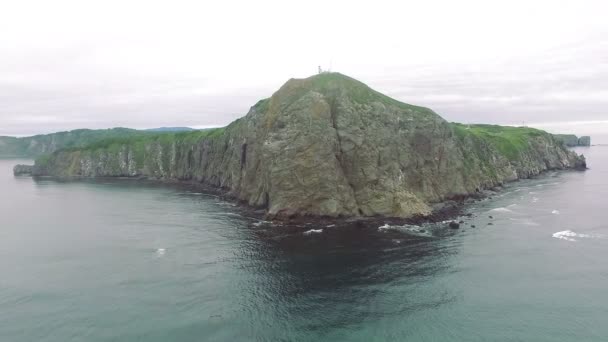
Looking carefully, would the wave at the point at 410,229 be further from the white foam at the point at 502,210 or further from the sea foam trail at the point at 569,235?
the white foam at the point at 502,210

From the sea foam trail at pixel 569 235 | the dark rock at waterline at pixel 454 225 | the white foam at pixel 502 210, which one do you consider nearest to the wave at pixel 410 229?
the dark rock at waterline at pixel 454 225

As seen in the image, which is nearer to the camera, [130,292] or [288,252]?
[130,292]

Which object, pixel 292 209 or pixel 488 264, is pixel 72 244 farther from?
pixel 488 264

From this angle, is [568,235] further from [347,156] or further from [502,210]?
[347,156]

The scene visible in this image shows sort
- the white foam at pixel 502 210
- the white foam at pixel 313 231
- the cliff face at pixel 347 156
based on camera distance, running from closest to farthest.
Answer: the white foam at pixel 313 231
the cliff face at pixel 347 156
the white foam at pixel 502 210

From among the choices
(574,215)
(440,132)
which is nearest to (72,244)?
(440,132)

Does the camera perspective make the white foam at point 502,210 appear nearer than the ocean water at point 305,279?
No

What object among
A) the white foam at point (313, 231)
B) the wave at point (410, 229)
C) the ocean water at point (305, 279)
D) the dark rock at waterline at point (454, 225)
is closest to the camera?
the ocean water at point (305, 279)

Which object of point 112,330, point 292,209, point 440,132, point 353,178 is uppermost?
point 440,132

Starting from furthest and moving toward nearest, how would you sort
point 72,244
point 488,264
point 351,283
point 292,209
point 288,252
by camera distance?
point 292,209
point 72,244
point 288,252
point 488,264
point 351,283

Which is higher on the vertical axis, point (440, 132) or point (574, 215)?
point (440, 132)
